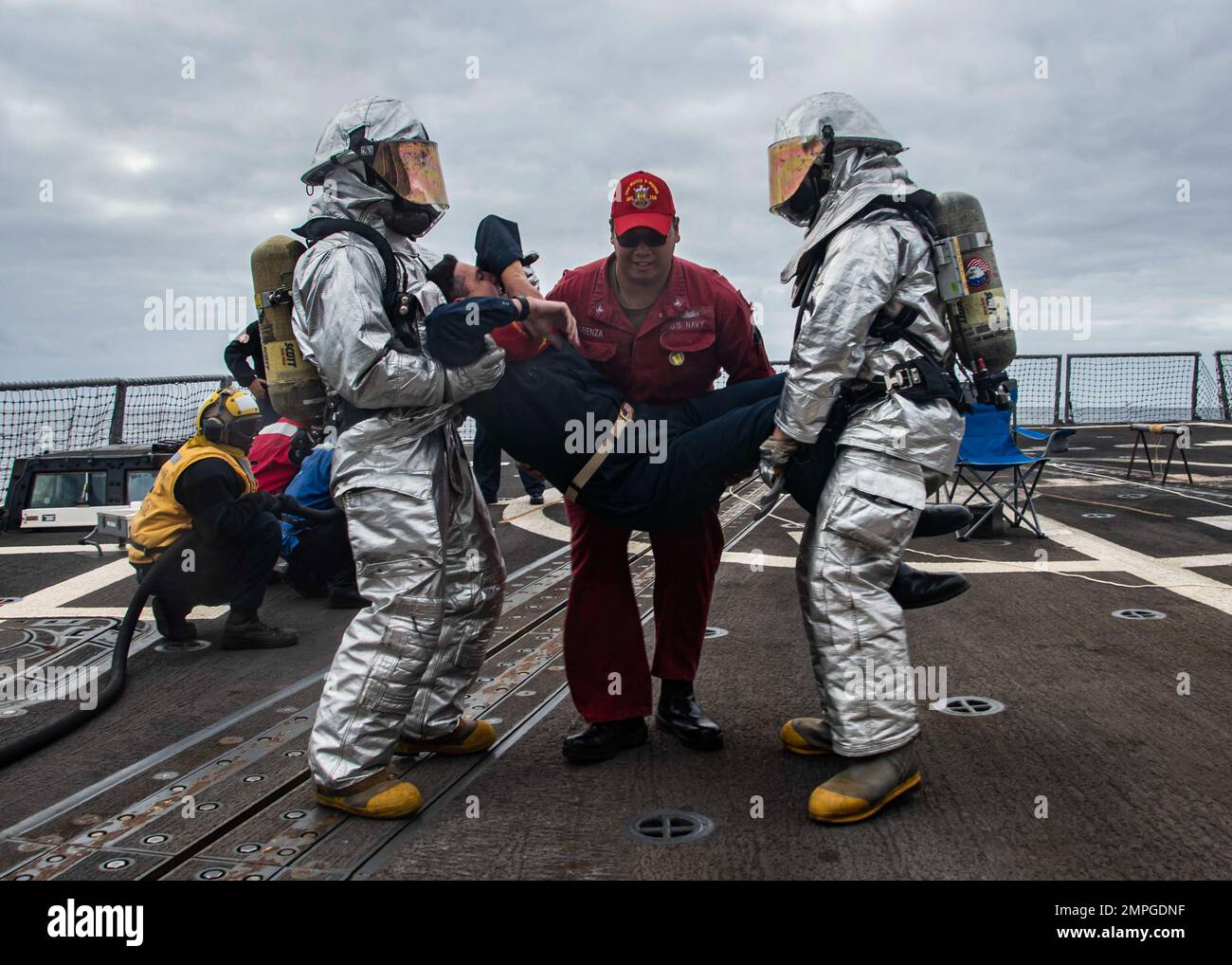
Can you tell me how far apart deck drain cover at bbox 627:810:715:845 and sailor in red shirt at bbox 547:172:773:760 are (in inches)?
22.0

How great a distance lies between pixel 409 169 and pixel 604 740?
Result: 2165 mm

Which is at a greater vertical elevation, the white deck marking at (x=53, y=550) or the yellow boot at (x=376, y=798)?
the yellow boot at (x=376, y=798)

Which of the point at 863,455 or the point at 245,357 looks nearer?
the point at 863,455

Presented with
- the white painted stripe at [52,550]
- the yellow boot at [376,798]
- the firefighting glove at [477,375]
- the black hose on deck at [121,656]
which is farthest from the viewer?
the white painted stripe at [52,550]

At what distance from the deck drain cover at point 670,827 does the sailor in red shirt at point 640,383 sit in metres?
0.56

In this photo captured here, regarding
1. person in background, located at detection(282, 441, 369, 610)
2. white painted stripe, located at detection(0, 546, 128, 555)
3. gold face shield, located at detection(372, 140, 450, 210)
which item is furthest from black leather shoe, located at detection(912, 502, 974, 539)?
white painted stripe, located at detection(0, 546, 128, 555)

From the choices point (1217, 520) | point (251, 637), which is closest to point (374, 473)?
point (251, 637)

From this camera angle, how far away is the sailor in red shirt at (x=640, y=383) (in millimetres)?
3611

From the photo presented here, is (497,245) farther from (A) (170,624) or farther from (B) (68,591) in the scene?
(B) (68,591)

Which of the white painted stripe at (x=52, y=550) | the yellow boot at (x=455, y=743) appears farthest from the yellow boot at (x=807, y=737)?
the white painted stripe at (x=52, y=550)

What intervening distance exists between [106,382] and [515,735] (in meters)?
11.0

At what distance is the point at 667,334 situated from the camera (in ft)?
11.9

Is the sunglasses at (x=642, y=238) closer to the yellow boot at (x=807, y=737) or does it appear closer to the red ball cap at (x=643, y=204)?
the red ball cap at (x=643, y=204)
